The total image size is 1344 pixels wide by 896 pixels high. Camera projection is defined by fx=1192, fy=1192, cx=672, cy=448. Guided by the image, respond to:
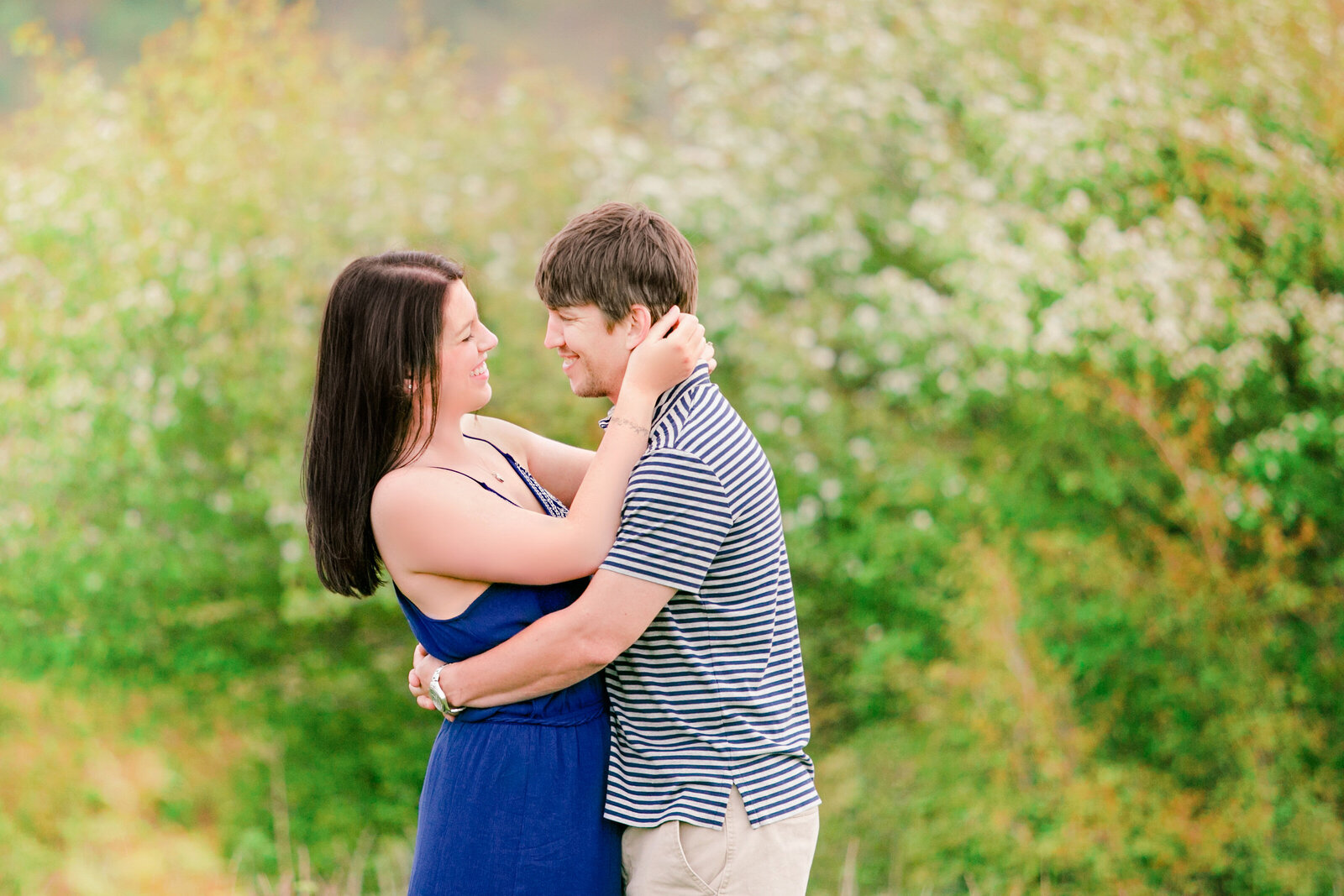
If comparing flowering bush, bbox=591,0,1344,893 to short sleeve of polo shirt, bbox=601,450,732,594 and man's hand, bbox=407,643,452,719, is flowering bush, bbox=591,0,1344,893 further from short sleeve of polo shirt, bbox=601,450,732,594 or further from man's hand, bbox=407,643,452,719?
man's hand, bbox=407,643,452,719

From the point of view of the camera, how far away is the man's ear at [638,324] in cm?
193

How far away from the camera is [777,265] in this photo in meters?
6.38

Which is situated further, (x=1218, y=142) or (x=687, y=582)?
(x=1218, y=142)

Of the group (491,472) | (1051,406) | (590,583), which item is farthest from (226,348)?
(590,583)

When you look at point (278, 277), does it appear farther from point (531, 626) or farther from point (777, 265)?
point (531, 626)

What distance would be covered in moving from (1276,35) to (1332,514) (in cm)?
236

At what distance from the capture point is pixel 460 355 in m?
2.00

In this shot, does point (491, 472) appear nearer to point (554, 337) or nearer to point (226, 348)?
point (554, 337)

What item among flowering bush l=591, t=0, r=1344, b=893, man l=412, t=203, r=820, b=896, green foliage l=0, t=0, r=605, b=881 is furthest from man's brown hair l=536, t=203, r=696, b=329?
green foliage l=0, t=0, r=605, b=881

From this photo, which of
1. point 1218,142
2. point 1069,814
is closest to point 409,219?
point 1218,142

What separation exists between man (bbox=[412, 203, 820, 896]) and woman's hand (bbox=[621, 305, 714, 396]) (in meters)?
0.04

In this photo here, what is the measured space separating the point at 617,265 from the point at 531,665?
646mm

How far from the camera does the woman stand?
1854 millimetres

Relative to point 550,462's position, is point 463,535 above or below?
below
